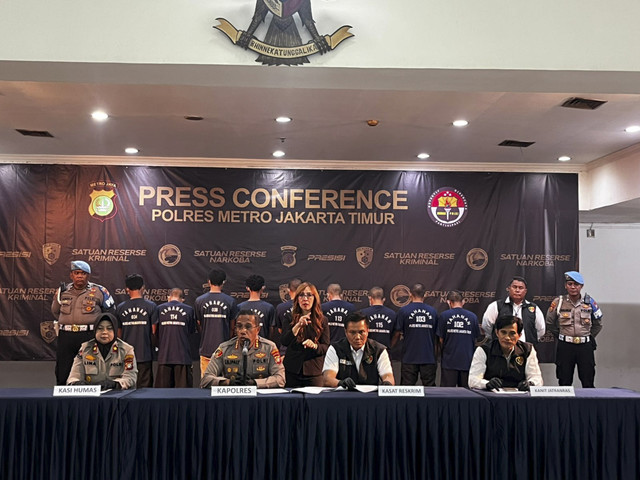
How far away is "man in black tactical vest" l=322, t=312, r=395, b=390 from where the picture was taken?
13.5 ft

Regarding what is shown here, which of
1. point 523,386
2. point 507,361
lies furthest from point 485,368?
point 523,386

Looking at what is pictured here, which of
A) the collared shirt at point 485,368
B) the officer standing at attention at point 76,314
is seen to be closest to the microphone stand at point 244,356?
the collared shirt at point 485,368

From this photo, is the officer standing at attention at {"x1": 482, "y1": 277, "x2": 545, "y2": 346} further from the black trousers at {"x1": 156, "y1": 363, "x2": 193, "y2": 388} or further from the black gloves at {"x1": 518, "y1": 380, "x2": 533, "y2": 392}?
the black trousers at {"x1": 156, "y1": 363, "x2": 193, "y2": 388}

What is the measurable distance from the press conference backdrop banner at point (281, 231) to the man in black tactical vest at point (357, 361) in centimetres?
340

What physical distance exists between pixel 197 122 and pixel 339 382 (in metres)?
3.20

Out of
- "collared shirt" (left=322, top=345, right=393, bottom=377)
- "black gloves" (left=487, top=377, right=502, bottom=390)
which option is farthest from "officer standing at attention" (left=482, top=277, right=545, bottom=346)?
"black gloves" (left=487, top=377, right=502, bottom=390)

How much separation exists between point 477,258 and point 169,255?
3.60 metres

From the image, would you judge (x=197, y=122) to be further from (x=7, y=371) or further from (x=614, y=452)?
(x=614, y=452)

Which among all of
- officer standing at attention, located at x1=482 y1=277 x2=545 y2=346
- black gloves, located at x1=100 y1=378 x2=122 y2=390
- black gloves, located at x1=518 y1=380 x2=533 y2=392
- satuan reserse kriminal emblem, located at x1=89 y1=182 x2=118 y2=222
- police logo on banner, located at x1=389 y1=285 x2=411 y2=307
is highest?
satuan reserse kriminal emblem, located at x1=89 y1=182 x2=118 y2=222

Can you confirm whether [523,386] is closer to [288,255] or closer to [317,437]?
[317,437]

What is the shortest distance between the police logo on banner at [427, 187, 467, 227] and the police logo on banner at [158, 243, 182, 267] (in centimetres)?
299

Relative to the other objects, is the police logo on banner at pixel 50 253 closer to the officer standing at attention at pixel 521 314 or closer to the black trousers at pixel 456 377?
the black trousers at pixel 456 377

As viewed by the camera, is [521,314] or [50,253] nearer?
[521,314]

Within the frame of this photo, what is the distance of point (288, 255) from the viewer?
7590 mm
